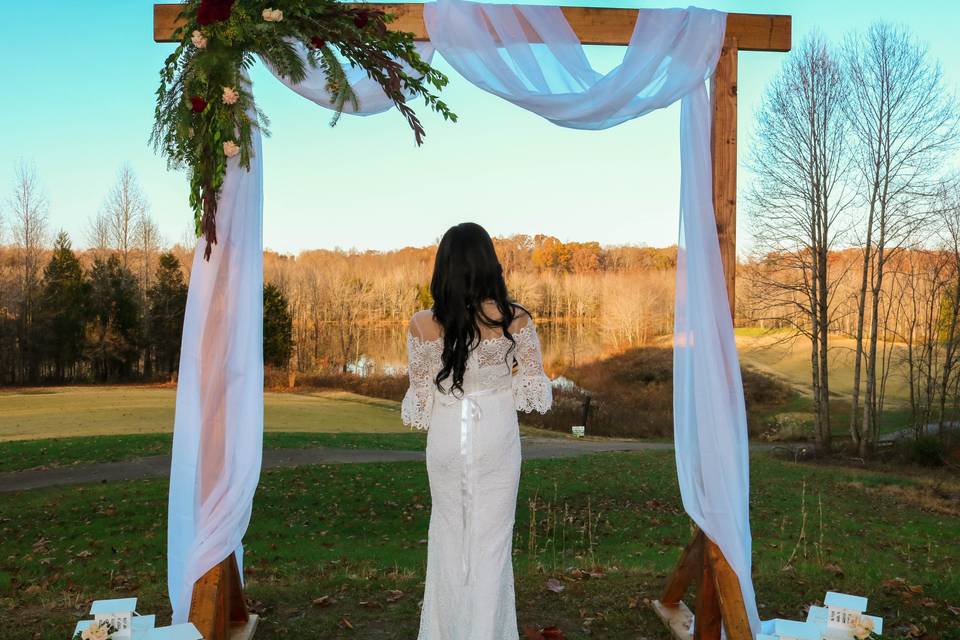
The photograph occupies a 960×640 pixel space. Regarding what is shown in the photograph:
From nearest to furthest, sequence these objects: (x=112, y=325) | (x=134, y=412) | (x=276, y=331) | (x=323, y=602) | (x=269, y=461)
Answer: (x=323, y=602)
(x=269, y=461)
(x=134, y=412)
(x=112, y=325)
(x=276, y=331)

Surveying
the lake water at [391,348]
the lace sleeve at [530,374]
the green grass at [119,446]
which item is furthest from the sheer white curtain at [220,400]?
the lake water at [391,348]

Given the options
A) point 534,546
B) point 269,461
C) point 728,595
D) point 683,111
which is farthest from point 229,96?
point 269,461

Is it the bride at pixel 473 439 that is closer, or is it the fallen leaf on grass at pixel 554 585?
the bride at pixel 473 439

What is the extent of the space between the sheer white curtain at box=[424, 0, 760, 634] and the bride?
849mm

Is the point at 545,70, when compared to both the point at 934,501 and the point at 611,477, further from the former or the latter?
the point at 934,501

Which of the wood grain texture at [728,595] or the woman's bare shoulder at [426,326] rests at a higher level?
the woman's bare shoulder at [426,326]

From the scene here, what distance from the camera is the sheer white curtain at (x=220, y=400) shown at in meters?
3.36

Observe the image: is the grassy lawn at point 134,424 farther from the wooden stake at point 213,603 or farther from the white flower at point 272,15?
the white flower at point 272,15

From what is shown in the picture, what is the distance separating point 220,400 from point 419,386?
0.96 m

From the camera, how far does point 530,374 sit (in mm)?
3225

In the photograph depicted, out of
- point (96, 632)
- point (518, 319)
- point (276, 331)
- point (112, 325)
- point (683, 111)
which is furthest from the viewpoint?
point (276, 331)

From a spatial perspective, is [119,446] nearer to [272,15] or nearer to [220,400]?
[220,400]

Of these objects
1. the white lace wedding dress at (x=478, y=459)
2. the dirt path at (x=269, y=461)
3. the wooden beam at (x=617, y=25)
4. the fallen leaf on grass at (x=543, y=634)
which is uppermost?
the wooden beam at (x=617, y=25)

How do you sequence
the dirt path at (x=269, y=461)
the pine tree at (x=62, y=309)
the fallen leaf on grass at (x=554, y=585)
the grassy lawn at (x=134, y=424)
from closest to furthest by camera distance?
the fallen leaf on grass at (x=554, y=585) → the dirt path at (x=269, y=461) → the grassy lawn at (x=134, y=424) → the pine tree at (x=62, y=309)
